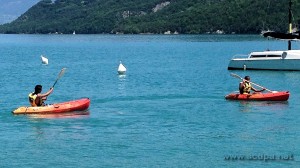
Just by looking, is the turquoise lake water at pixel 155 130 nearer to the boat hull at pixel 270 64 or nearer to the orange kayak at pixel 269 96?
the orange kayak at pixel 269 96

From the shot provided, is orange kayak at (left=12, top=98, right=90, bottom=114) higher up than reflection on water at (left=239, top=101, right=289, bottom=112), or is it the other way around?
orange kayak at (left=12, top=98, right=90, bottom=114)

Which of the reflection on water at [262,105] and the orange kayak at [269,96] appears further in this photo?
the orange kayak at [269,96]

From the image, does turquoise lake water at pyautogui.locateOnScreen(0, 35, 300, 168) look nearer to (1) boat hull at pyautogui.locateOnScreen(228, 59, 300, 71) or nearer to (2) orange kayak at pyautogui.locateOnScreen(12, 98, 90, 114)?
(2) orange kayak at pyautogui.locateOnScreen(12, 98, 90, 114)

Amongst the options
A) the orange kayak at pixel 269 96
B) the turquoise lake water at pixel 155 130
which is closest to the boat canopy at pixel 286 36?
the turquoise lake water at pixel 155 130

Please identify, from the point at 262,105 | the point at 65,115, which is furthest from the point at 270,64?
the point at 65,115

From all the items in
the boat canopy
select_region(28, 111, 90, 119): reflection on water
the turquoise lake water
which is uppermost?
the boat canopy

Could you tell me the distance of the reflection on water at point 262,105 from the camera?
1986 inches

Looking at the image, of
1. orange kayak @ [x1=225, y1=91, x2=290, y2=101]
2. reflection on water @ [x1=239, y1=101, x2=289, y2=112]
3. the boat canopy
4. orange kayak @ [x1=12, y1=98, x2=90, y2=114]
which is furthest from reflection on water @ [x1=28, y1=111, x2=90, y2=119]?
the boat canopy

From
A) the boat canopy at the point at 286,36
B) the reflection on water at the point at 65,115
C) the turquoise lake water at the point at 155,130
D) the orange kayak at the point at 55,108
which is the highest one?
the boat canopy at the point at 286,36

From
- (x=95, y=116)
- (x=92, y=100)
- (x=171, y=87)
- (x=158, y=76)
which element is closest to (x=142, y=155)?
(x=95, y=116)

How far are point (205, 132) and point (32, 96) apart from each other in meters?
12.9

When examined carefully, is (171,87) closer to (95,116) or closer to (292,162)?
(95,116)

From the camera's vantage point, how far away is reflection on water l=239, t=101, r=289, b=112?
1986 inches

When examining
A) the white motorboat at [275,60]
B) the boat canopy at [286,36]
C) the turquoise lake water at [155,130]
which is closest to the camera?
the turquoise lake water at [155,130]
